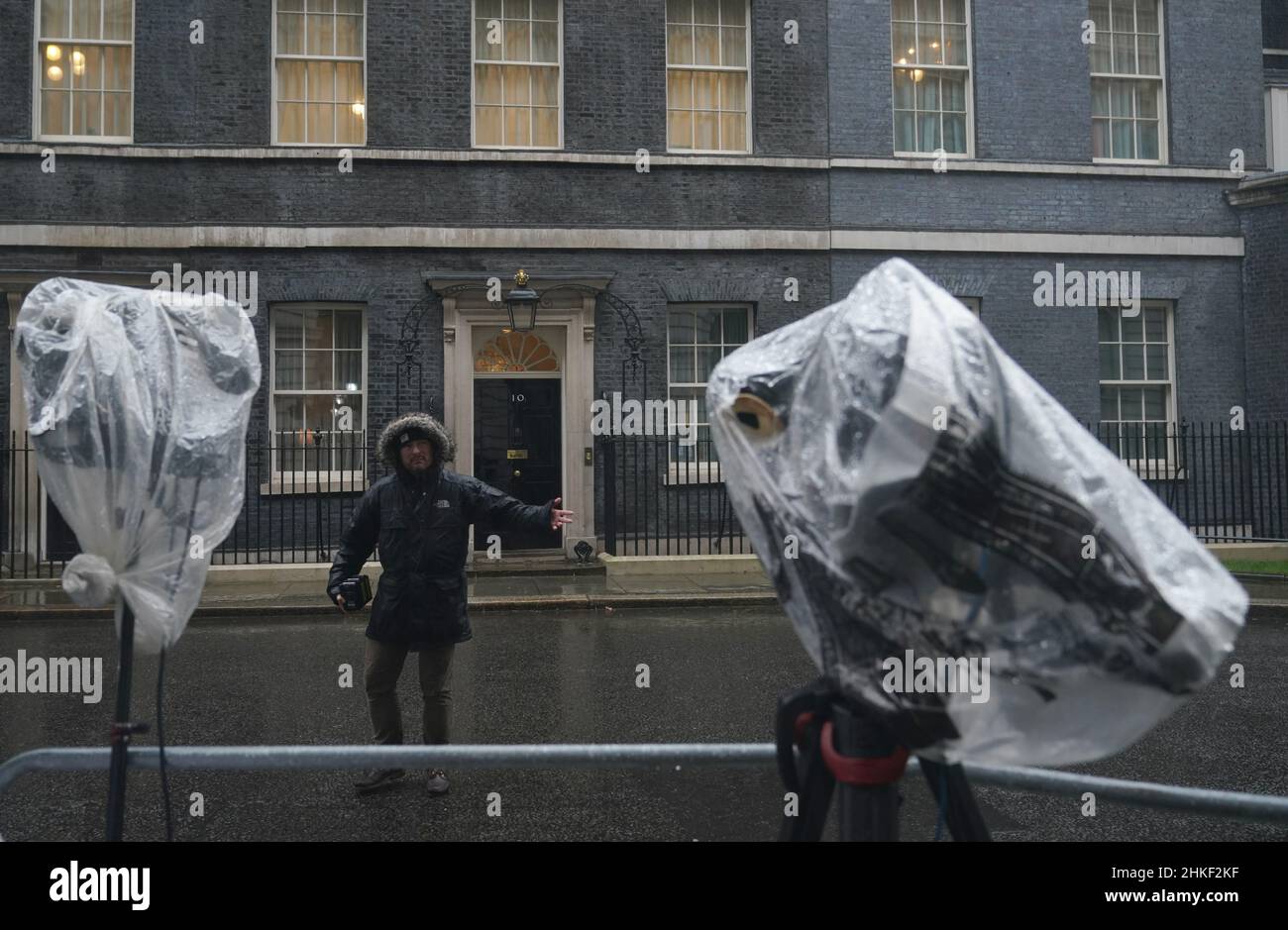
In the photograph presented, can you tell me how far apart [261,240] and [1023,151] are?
479 inches

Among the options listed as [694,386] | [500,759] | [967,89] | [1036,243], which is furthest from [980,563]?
[967,89]

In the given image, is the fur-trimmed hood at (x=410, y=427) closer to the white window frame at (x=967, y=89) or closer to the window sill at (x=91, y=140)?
the window sill at (x=91, y=140)

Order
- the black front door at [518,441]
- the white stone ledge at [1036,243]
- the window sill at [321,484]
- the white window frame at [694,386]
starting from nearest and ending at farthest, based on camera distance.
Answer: the window sill at [321,484] → the white window frame at [694,386] → the black front door at [518,441] → the white stone ledge at [1036,243]

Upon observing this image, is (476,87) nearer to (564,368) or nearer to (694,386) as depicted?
(564,368)

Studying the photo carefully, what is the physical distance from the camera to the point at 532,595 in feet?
39.9

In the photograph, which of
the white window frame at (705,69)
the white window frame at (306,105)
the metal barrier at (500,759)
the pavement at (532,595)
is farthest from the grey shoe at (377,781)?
the white window frame at (705,69)

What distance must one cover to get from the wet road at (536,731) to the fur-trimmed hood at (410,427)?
181 centimetres

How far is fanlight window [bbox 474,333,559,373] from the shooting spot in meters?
15.4

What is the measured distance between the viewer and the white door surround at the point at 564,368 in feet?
49.0

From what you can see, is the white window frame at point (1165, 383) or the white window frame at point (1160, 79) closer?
the white window frame at point (1165, 383)

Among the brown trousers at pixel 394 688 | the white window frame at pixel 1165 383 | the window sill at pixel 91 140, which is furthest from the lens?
the white window frame at pixel 1165 383

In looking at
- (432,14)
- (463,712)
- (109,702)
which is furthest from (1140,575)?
(432,14)

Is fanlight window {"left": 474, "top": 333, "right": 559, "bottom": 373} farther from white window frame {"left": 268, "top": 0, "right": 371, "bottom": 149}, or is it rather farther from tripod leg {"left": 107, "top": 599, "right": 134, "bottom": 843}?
tripod leg {"left": 107, "top": 599, "right": 134, "bottom": 843}

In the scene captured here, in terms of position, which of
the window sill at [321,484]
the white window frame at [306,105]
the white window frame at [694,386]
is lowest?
the window sill at [321,484]
